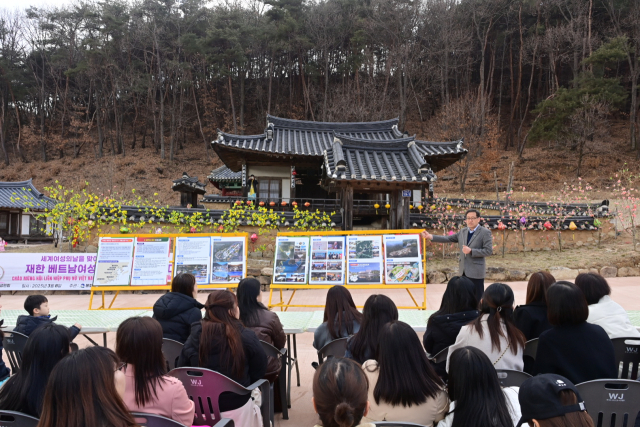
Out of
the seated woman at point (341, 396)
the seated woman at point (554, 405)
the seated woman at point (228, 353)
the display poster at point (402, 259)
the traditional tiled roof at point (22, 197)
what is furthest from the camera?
the traditional tiled roof at point (22, 197)

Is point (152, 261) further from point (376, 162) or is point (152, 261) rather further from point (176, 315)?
point (376, 162)

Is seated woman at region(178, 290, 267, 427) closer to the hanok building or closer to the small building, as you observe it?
the hanok building

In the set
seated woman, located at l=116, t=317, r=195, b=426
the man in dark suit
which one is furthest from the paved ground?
seated woman, located at l=116, t=317, r=195, b=426

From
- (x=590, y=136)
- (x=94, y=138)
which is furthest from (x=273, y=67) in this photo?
(x=590, y=136)

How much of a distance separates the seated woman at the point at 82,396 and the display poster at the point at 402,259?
516 cm

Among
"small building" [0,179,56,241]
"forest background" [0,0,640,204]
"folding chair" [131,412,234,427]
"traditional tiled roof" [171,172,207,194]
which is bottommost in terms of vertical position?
"small building" [0,179,56,241]

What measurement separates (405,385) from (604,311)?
214cm

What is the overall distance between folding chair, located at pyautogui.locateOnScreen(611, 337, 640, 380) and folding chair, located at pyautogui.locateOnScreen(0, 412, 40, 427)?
363 cm

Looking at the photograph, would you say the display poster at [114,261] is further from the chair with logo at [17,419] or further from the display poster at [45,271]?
the chair with logo at [17,419]

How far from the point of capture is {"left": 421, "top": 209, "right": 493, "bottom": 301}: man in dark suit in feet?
17.6

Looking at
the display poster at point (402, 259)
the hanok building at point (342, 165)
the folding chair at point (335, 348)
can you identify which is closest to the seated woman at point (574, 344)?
the folding chair at point (335, 348)

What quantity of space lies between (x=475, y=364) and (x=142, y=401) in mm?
1796

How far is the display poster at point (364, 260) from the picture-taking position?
6453 mm

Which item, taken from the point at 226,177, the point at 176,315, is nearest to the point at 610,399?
the point at 176,315
